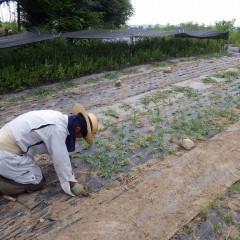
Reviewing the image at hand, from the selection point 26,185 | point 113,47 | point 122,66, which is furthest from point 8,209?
point 113,47

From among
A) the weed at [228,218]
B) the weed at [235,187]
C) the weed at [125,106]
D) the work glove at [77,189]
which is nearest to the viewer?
the weed at [228,218]

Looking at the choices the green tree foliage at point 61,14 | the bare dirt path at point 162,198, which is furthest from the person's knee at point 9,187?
the green tree foliage at point 61,14

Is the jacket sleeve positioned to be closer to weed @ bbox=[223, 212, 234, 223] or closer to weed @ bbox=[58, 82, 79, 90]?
weed @ bbox=[223, 212, 234, 223]

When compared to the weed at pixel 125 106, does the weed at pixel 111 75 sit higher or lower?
higher

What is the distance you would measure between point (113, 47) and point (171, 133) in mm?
6532

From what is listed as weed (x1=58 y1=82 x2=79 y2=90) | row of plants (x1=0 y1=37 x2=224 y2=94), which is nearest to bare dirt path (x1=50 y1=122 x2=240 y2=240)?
weed (x1=58 y1=82 x2=79 y2=90)

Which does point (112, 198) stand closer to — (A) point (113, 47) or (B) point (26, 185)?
(B) point (26, 185)

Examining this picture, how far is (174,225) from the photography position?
2590 mm

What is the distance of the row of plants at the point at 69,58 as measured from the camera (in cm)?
686

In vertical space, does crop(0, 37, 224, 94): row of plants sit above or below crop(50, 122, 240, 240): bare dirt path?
above

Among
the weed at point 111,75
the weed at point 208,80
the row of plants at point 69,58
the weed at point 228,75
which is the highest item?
the row of plants at point 69,58

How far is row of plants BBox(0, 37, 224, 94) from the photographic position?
6863 mm

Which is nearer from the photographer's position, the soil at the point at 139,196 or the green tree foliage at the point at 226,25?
the soil at the point at 139,196

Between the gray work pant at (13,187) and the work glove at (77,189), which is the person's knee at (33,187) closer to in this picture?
the gray work pant at (13,187)
